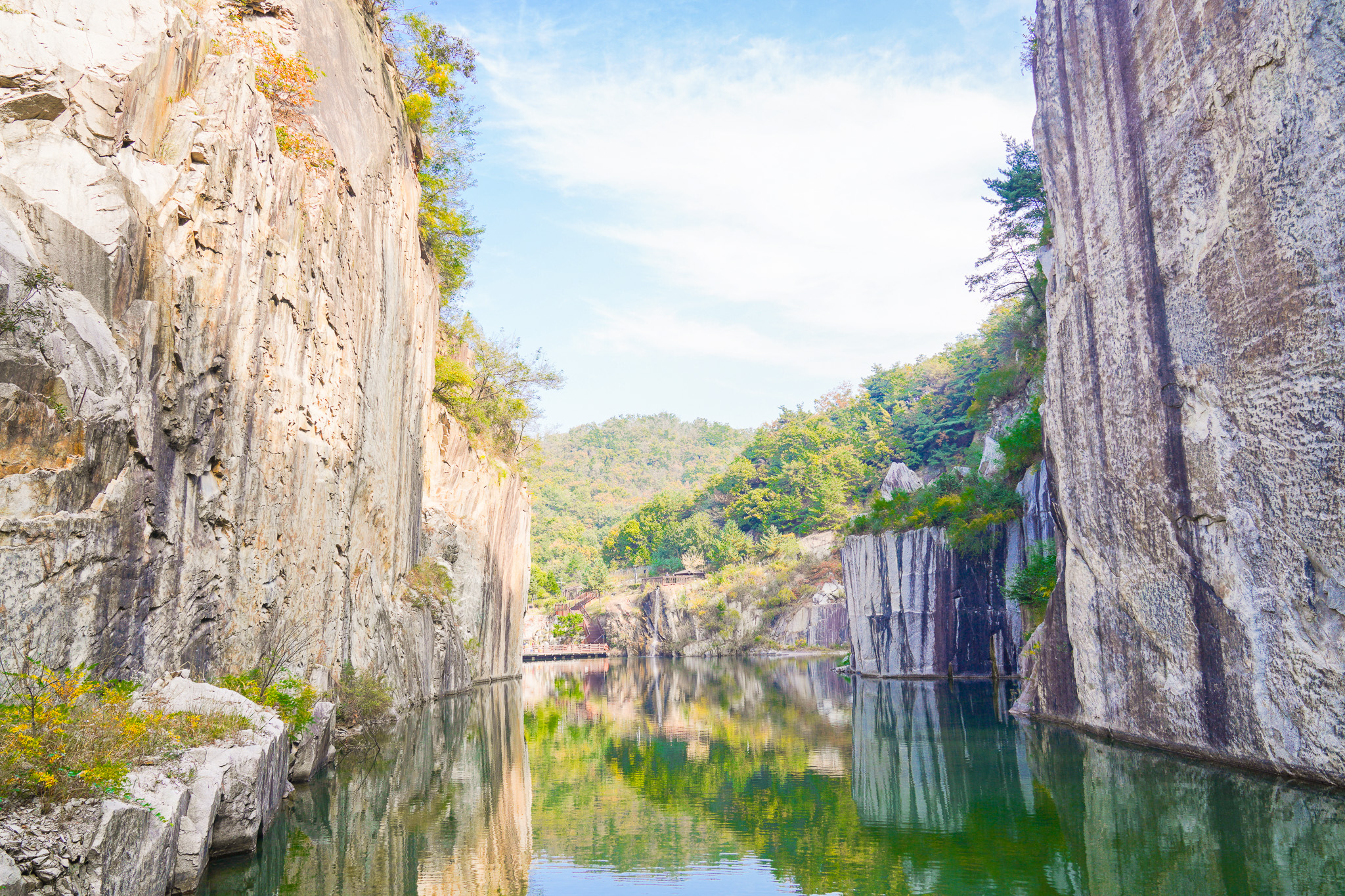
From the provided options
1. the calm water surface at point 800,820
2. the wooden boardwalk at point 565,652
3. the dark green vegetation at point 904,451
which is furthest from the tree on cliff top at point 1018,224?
the wooden boardwalk at point 565,652

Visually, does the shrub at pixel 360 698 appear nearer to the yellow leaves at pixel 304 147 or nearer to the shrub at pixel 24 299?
the yellow leaves at pixel 304 147

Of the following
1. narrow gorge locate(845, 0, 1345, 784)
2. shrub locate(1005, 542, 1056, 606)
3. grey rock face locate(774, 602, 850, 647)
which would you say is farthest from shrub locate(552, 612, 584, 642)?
narrow gorge locate(845, 0, 1345, 784)

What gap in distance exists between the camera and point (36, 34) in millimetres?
11109

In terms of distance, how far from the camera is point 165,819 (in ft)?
23.9

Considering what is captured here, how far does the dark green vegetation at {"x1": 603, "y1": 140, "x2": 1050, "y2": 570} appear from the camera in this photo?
29500 mm

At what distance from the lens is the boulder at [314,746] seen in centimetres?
1356

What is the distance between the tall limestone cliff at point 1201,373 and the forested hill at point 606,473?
206ft

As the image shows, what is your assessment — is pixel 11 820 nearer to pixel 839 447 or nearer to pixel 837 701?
pixel 837 701

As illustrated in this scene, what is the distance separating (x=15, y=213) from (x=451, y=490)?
79.4ft

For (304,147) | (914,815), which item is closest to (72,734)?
(914,815)

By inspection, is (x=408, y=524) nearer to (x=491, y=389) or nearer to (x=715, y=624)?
(x=491, y=389)

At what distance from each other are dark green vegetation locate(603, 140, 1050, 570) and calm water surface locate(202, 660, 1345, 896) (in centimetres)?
1085

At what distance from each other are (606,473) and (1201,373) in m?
110

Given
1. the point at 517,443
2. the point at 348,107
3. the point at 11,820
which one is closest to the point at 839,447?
the point at 517,443
